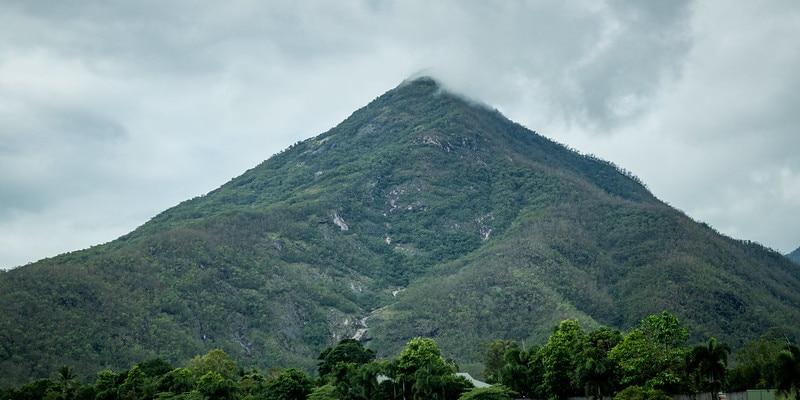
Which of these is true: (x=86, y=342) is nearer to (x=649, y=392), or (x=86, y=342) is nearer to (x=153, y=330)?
(x=153, y=330)

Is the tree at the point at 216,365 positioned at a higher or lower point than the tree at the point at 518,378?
higher

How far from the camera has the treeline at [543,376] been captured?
7981 centimetres

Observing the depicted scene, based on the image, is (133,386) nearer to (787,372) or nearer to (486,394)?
(486,394)

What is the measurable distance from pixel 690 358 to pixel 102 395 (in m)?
73.5

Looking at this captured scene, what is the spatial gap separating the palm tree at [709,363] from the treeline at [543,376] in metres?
0.10

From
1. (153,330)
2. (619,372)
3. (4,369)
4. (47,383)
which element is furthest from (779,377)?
(153,330)

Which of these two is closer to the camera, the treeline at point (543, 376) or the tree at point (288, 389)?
the treeline at point (543, 376)

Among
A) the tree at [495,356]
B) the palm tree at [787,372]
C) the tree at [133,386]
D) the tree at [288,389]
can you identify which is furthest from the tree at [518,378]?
the tree at [133,386]

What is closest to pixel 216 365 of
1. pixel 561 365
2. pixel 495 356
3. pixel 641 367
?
pixel 495 356

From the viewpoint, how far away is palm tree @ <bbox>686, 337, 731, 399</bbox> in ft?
261

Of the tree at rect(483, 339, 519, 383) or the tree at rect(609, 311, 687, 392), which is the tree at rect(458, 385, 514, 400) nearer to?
the tree at rect(609, 311, 687, 392)

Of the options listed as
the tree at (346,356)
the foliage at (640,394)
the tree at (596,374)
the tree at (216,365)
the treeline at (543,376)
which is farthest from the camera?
the tree at (216,365)

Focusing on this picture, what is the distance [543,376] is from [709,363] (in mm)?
21392

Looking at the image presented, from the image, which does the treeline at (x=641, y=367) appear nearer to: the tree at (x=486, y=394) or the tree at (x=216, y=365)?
the tree at (x=486, y=394)
